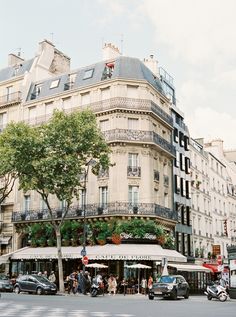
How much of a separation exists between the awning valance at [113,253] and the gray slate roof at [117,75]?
13488mm

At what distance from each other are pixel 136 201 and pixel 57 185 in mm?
6711

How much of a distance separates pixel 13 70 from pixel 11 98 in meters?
4.34

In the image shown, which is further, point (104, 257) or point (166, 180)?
point (166, 180)

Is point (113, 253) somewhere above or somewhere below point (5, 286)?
above

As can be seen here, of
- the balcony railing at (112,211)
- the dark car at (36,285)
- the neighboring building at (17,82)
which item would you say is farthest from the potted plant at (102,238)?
the neighboring building at (17,82)

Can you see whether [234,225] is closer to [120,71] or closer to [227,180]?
[227,180]

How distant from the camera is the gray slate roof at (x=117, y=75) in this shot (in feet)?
127

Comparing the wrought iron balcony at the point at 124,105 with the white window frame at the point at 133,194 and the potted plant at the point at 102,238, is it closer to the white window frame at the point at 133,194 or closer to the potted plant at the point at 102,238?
the white window frame at the point at 133,194

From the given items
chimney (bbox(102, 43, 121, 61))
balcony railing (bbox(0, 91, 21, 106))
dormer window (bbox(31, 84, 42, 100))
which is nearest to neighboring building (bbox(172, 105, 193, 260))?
chimney (bbox(102, 43, 121, 61))

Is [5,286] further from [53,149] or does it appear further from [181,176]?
[181,176]

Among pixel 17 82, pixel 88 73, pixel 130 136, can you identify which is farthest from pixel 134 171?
pixel 17 82

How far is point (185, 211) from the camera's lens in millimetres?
44219

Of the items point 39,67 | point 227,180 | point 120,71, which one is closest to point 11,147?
point 120,71

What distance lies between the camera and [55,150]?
3225cm
